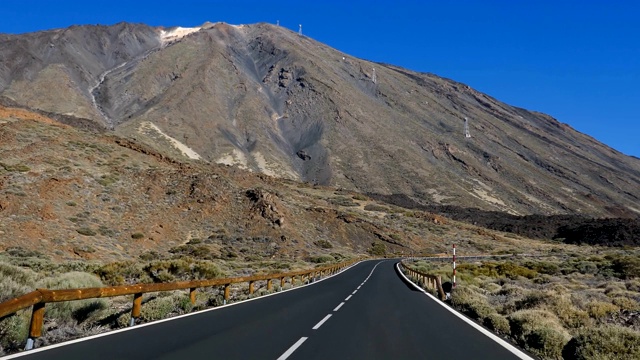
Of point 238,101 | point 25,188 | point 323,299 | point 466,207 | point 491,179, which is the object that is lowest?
point 323,299

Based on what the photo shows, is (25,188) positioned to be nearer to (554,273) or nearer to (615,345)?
(554,273)

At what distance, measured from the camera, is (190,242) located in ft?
162

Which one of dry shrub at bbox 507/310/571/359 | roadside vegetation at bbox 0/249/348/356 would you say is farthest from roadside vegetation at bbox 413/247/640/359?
roadside vegetation at bbox 0/249/348/356

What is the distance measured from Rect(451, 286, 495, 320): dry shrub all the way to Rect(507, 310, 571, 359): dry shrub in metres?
2.01

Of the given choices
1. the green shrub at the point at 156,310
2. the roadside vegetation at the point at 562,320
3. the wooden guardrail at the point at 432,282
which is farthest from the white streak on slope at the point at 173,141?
the green shrub at the point at 156,310

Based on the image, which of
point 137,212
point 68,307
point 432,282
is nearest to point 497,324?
point 68,307

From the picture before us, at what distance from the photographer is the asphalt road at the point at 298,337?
8156 millimetres

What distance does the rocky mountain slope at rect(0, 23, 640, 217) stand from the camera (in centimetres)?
12444

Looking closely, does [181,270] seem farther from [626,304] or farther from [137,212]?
[137,212]

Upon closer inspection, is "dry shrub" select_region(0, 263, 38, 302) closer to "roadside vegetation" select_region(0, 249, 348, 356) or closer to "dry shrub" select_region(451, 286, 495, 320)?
"roadside vegetation" select_region(0, 249, 348, 356)

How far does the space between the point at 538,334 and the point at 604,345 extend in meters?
1.71

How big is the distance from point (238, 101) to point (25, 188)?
355 feet

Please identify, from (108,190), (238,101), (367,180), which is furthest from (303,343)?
(238,101)

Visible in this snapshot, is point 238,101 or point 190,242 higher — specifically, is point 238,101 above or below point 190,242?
above
